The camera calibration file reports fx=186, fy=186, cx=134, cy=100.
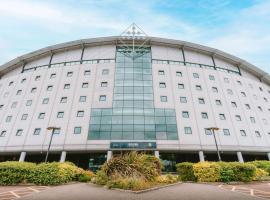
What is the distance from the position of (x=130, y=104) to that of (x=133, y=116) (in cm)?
197

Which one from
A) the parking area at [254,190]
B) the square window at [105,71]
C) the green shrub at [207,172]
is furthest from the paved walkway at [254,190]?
the square window at [105,71]

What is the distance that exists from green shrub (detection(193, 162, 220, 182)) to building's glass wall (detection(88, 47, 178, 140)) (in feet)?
32.8

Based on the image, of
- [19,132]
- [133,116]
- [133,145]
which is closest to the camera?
[133,145]

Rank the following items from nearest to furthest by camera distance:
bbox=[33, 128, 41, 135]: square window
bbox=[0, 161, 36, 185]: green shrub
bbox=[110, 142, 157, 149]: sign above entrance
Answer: bbox=[0, 161, 36, 185]: green shrub
bbox=[110, 142, 157, 149]: sign above entrance
bbox=[33, 128, 41, 135]: square window

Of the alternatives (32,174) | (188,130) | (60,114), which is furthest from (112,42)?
(32,174)

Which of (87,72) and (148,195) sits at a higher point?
(87,72)

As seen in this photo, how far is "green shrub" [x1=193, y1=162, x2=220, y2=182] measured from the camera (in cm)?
1374

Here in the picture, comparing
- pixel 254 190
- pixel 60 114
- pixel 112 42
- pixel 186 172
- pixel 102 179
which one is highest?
pixel 112 42

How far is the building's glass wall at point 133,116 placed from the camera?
24.4 meters

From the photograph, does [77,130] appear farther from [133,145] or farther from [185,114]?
[185,114]

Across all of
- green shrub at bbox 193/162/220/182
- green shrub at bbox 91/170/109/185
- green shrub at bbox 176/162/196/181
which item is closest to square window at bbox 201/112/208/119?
green shrub at bbox 176/162/196/181

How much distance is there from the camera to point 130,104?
1048 inches

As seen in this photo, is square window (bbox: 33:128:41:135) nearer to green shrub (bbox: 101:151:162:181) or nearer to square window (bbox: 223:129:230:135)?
green shrub (bbox: 101:151:162:181)

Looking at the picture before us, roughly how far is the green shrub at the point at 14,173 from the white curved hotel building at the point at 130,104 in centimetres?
1004
